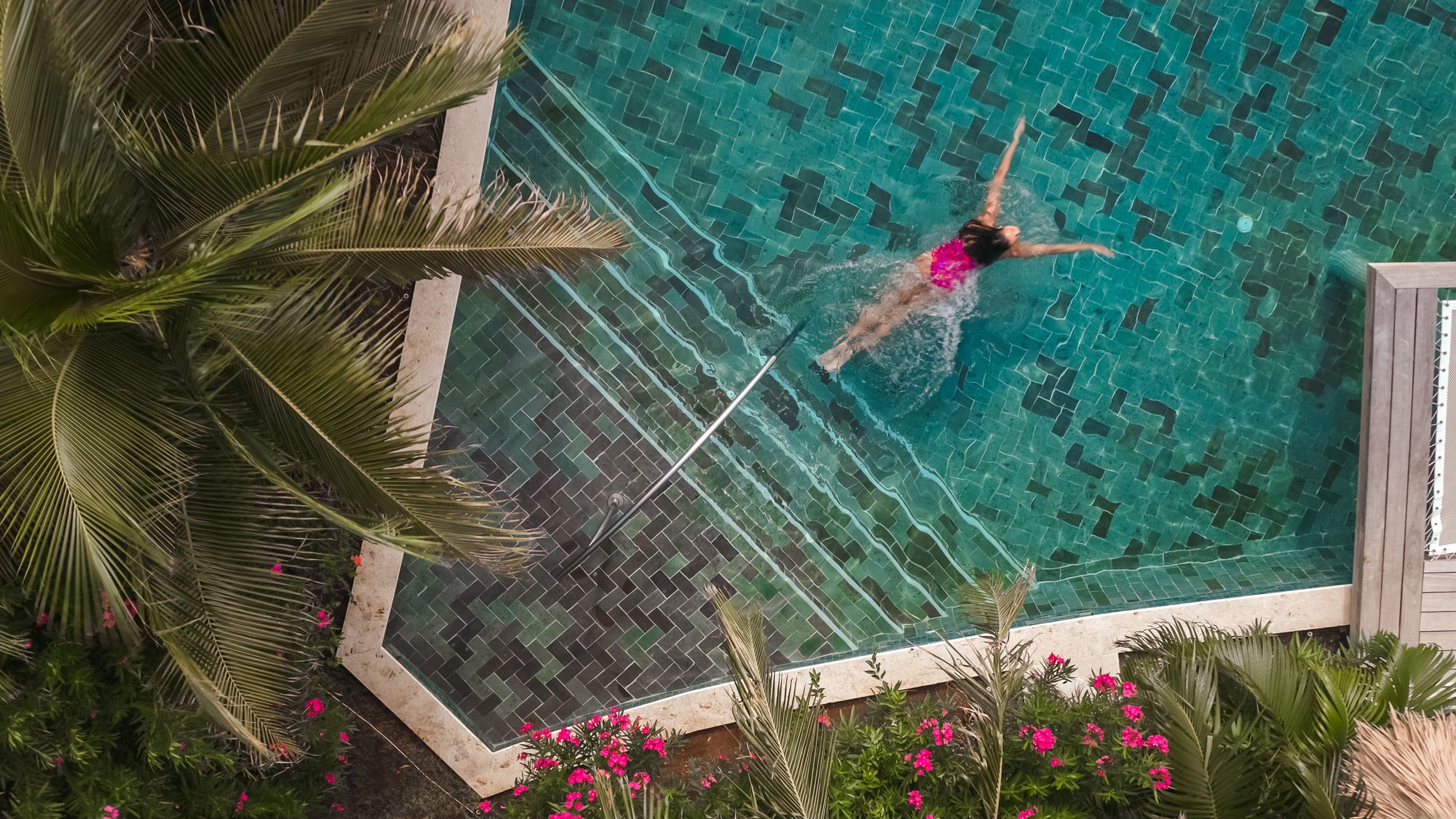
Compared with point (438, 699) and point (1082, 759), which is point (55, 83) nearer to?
point (438, 699)

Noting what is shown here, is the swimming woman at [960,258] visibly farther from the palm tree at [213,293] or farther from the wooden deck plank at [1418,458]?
the palm tree at [213,293]

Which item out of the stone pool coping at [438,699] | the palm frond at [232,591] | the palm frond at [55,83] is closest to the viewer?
the palm frond at [55,83]

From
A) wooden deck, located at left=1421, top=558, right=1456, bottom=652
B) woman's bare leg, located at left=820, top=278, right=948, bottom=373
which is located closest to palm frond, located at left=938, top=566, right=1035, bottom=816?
woman's bare leg, located at left=820, top=278, right=948, bottom=373

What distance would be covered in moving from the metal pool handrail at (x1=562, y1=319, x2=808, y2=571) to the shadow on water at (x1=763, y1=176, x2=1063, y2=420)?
0.69ft

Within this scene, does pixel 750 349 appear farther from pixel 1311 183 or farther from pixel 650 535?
pixel 1311 183

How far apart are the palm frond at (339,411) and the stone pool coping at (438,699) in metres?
2.00

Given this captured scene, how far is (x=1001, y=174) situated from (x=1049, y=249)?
57 centimetres

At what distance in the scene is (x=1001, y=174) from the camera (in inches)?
230

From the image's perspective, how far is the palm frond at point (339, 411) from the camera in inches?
130

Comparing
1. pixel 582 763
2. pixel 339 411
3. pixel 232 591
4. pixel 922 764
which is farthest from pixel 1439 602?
pixel 232 591

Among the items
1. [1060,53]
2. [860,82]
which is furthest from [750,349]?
[1060,53]

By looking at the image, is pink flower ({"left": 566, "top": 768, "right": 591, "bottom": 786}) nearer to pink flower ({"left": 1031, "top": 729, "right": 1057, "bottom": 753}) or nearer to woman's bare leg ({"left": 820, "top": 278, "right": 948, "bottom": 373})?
pink flower ({"left": 1031, "top": 729, "right": 1057, "bottom": 753})

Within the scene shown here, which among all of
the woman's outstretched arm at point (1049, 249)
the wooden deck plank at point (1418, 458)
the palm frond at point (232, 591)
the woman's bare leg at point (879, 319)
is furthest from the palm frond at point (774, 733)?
the wooden deck plank at point (1418, 458)

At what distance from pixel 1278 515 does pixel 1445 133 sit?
2632 mm
